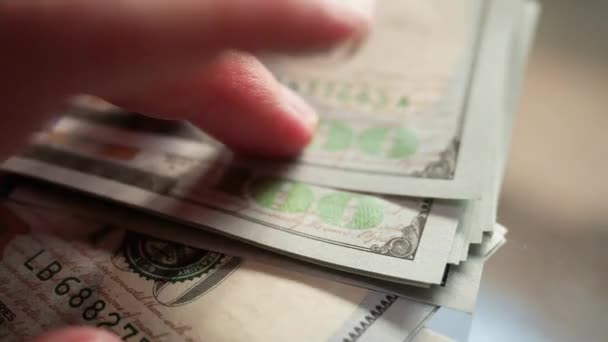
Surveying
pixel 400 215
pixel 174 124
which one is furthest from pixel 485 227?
pixel 174 124

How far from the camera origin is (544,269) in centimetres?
37

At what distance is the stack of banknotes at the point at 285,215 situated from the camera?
1.05ft

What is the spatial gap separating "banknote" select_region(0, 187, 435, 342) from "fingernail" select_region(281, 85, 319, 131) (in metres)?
0.12

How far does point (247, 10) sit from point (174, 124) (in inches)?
10.2

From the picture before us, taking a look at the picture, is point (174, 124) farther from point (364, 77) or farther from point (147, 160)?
point (364, 77)

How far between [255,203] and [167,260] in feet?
0.24

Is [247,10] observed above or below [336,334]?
above

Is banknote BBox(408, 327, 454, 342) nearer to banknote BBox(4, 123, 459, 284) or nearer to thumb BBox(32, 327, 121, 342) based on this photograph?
banknote BBox(4, 123, 459, 284)

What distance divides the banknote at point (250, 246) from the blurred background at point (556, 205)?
0.03 m

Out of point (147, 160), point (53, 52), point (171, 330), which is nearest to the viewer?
point (53, 52)

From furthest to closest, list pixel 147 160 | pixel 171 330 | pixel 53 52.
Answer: pixel 147 160
pixel 171 330
pixel 53 52

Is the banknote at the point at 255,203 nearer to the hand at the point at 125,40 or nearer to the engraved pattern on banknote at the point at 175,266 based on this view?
the engraved pattern on banknote at the point at 175,266

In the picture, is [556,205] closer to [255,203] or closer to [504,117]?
[504,117]

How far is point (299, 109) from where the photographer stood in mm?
399
